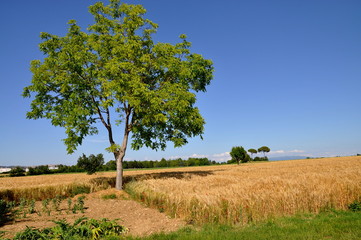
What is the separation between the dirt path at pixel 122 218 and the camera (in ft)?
31.4

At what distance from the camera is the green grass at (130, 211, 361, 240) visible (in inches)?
287

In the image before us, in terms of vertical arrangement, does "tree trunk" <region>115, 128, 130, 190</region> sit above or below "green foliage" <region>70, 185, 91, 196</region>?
above

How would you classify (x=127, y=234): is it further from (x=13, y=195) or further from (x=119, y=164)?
(x=13, y=195)

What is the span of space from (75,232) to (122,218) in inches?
159

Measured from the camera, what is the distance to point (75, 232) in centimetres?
777

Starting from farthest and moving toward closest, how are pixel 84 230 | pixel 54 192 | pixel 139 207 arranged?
pixel 54 192 → pixel 139 207 → pixel 84 230

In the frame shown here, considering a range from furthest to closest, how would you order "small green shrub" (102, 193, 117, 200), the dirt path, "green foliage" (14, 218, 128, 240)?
"small green shrub" (102, 193, 117, 200) → the dirt path → "green foliage" (14, 218, 128, 240)

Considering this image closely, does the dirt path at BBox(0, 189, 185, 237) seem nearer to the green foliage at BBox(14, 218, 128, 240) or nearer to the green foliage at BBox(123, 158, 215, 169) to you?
the green foliage at BBox(14, 218, 128, 240)

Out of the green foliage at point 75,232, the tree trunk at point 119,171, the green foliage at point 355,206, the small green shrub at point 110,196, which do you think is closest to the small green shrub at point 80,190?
the tree trunk at point 119,171

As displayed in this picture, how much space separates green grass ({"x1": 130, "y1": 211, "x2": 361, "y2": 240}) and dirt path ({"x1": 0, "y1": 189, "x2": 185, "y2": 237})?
4.49 feet

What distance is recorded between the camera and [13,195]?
18.8 meters

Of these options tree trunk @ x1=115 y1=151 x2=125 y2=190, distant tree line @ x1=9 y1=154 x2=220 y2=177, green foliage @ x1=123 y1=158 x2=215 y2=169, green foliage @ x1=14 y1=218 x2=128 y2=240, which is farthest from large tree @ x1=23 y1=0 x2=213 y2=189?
green foliage @ x1=123 y1=158 x2=215 y2=169

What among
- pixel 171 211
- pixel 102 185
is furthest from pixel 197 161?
pixel 171 211

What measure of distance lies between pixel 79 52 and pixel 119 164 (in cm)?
963
